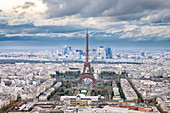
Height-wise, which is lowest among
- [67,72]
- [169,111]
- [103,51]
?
[169,111]

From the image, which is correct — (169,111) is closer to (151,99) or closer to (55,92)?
(151,99)

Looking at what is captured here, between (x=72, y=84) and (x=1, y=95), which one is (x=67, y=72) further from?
(x=1, y=95)

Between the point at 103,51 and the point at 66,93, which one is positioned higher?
the point at 103,51

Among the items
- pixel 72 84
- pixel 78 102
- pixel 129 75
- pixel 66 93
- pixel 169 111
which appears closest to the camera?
pixel 169 111

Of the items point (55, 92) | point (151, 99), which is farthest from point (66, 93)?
point (151, 99)

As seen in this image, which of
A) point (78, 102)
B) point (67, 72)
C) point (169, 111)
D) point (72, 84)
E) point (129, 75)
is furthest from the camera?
point (67, 72)

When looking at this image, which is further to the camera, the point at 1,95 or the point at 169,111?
the point at 1,95

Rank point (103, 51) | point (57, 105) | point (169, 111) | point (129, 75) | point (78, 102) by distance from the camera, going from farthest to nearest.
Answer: point (103, 51), point (129, 75), point (78, 102), point (57, 105), point (169, 111)

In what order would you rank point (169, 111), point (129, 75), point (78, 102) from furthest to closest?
point (129, 75), point (78, 102), point (169, 111)

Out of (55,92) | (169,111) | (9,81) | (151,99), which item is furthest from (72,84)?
(169,111)
